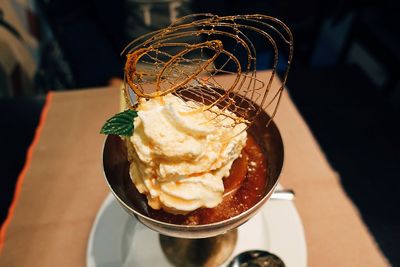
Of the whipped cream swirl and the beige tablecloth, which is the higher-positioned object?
the whipped cream swirl

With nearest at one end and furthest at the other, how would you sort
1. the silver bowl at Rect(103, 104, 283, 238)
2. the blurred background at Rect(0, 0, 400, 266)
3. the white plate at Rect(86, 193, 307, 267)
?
the silver bowl at Rect(103, 104, 283, 238) < the white plate at Rect(86, 193, 307, 267) < the blurred background at Rect(0, 0, 400, 266)

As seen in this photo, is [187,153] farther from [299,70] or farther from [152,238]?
[299,70]

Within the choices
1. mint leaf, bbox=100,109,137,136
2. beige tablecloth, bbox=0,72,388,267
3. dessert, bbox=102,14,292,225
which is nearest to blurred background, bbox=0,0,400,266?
beige tablecloth, bbox=0,72,388,267

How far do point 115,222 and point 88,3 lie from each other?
1.63 m

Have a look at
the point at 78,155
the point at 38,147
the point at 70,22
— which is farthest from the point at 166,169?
the point at 70,22

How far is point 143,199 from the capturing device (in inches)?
33.2

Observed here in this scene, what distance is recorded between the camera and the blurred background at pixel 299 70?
48.7 inches

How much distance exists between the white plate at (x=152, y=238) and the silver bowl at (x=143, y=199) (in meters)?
0.24

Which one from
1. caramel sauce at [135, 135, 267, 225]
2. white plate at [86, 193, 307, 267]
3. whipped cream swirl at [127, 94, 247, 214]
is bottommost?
white plate at [86, 193, 307, 267]

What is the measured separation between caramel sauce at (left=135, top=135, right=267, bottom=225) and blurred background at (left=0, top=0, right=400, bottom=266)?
45 cm

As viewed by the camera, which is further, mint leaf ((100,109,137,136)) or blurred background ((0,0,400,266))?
blurred background ((0,0,400,266))

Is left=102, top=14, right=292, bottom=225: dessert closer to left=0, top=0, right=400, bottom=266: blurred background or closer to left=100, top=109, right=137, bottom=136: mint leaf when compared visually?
left=100, top=109, right=137, bottom=136: mint leaf

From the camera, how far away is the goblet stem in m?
0.97

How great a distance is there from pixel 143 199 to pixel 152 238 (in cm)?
24
